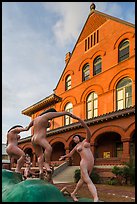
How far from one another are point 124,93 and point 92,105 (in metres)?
4.33

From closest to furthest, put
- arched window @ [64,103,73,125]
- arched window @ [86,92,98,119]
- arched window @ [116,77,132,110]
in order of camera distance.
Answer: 1. arched window @ [116,77,132,110]
2. arched window @ [86,92,98,119]
3. arched window @ [64,103,73,125]

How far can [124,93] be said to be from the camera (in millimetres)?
20547

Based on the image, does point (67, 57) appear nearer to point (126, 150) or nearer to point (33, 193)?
point (126, 150)

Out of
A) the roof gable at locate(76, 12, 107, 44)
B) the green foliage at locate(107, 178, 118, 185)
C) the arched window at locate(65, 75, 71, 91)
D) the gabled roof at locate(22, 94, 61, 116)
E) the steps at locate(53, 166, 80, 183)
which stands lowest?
the steps at locate(53, 166, 80, 183)

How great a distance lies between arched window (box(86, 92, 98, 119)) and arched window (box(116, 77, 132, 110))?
2.95 meters

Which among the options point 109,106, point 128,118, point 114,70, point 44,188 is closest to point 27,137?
point 109,106

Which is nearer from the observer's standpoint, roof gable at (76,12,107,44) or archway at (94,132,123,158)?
archway at (94,132,123,158)

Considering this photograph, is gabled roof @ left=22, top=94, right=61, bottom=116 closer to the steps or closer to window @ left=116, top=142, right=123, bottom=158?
the steps

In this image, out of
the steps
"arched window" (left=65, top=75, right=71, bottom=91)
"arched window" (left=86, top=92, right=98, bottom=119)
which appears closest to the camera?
the steps

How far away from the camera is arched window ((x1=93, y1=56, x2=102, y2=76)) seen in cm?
2430

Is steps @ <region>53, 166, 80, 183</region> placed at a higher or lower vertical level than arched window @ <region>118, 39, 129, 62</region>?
lower

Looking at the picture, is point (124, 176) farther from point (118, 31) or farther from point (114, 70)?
point (118, 31)

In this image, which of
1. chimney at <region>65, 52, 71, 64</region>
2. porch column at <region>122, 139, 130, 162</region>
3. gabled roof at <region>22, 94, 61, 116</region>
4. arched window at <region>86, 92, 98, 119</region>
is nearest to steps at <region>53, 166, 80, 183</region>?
porch column at <region>122, 139, 130, 162</region>

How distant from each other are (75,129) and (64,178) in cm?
508
